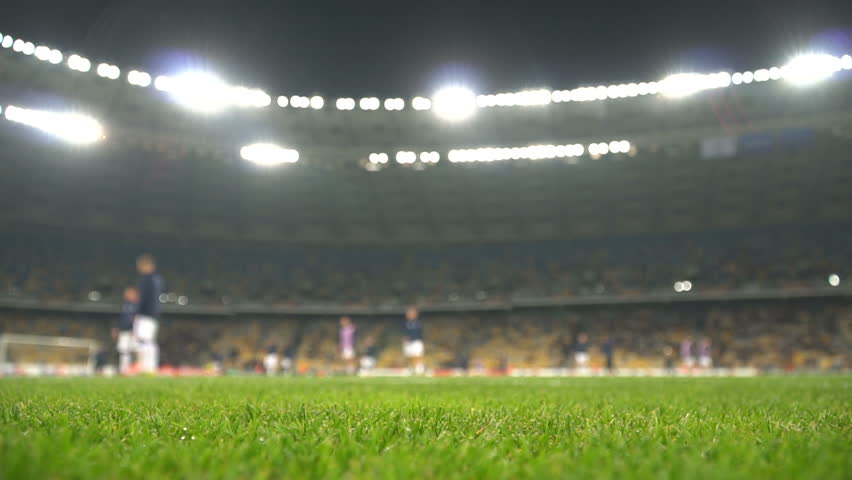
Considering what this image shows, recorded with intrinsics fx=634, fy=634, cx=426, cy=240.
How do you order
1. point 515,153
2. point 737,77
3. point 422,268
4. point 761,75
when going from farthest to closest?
point 422,268, point 515,153, point 737,77, point 761,75

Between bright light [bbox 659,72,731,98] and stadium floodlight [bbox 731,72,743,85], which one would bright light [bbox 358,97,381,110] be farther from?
stadium floodlight [bbox 731,72,743,85]

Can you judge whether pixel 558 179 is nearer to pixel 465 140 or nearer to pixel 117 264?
pixel 465 140

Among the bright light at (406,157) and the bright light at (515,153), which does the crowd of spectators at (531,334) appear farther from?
the bright light at (406,157)

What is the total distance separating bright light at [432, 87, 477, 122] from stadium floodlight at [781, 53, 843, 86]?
13.3m

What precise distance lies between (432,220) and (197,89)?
15.4 m

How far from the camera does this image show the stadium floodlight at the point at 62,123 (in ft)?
86.7

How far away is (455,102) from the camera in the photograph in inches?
1170

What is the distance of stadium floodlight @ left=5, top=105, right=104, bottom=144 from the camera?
86.7ft

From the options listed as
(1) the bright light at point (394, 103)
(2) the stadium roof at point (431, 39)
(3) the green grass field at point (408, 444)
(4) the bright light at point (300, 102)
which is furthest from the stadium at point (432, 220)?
(3) the green grass field at point (408, 444)

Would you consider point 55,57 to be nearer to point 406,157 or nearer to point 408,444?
point 406,157

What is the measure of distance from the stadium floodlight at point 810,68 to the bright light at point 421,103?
15.3 m

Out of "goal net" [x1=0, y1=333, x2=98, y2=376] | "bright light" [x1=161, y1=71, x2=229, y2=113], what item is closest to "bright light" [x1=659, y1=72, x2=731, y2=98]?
"bright light" [x1=161, y1=71, x2=229, y2=113]

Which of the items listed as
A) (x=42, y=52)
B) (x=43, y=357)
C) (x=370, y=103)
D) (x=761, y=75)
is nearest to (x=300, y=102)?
(x=370, y=103)

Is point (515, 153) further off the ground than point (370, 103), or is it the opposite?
point (370, 103)
